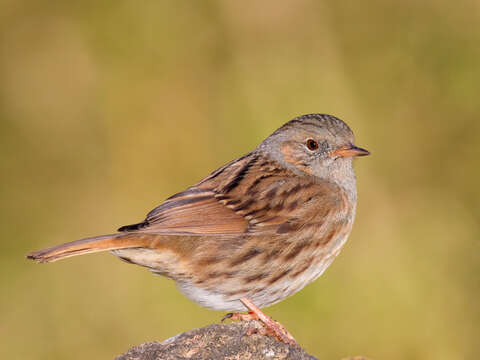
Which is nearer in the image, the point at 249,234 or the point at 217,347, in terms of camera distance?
the point at 217,347

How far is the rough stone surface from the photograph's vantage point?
13.1ft

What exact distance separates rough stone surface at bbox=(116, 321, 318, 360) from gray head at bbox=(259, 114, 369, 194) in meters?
1.45

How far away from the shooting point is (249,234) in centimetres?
476

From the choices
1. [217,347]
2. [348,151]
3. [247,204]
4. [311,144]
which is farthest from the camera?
[311,144]

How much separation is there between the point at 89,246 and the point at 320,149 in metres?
1.76

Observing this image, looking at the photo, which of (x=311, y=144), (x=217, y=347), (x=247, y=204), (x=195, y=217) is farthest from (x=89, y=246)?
(x=311, y=144)

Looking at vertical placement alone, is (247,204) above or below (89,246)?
above

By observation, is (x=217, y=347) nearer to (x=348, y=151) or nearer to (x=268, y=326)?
(x=268, y=326)

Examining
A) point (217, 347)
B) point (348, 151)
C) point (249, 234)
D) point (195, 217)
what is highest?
point (348, 151)

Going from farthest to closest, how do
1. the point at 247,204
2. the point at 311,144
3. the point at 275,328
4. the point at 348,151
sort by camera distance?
the point at 311,144 < the point at 348,151 < the point at 247,204 < the point at 275,328

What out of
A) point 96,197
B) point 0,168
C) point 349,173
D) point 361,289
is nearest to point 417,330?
point 361,289

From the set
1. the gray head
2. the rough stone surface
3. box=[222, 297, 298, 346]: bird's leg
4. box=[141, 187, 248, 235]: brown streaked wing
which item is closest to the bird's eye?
the gray head

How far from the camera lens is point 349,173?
5.33 metres

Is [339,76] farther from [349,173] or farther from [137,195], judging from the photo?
[137,195]
